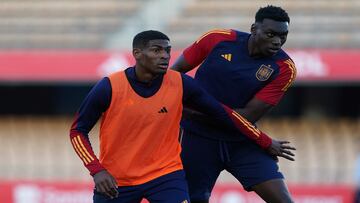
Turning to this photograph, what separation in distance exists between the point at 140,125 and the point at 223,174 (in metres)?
8.00

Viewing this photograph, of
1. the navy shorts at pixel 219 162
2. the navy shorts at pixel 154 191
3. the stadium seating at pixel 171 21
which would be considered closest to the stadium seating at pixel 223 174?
the stadium seating at pixel 171 21

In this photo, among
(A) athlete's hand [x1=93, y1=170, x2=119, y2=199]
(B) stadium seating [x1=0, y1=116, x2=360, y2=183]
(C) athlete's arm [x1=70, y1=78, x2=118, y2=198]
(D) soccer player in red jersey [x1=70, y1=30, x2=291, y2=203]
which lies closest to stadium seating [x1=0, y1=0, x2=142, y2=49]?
(B) stadium seating [x1=0, y1=116, x2=360, y2=183]

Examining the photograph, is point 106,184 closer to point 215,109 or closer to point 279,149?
point 215,109

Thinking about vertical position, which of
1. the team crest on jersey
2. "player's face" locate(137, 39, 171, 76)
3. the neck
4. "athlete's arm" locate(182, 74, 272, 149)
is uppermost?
the neck

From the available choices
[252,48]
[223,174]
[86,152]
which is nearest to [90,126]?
[86,152]

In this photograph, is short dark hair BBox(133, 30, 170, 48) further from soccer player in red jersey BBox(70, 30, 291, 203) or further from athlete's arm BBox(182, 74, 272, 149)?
athlete's arm BBox(182, 74, 272, 149)

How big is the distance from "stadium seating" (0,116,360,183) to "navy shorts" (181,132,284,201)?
6.81 meters

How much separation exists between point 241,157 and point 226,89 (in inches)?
19.0

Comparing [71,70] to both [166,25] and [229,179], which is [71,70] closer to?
[166,25]

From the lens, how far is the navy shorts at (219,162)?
6590 millimetres

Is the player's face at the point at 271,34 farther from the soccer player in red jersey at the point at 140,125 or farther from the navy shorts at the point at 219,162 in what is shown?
the navy shorts at the point at 219,162

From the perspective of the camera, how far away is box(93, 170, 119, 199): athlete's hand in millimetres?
5746

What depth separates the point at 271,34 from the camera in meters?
6.19

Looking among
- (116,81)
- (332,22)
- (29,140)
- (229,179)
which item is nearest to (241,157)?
(116,81)
